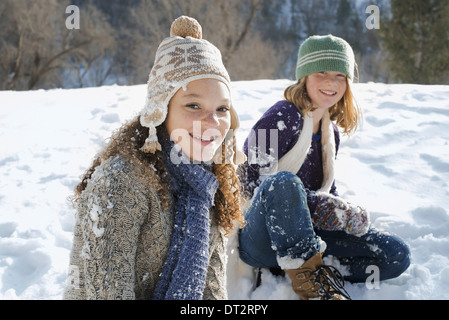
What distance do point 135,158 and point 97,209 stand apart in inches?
7.7

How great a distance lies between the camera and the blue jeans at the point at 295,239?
160cm

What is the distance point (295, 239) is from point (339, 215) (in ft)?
1.16

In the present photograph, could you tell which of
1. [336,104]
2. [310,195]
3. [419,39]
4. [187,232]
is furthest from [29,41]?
[187,232]

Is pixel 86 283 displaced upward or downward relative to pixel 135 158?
downward

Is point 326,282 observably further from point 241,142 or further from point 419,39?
point 419,39

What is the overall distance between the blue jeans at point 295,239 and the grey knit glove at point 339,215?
89mm

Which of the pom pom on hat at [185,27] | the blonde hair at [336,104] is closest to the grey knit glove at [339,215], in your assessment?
the blonde hair at [336,104]

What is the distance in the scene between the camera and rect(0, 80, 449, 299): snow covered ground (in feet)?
6.18

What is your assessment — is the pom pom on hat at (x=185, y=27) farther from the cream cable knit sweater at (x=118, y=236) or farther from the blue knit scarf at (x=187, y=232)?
the cream cable knit sweater at (x=118, y=236)

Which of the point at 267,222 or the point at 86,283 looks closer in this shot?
the point at 86,283

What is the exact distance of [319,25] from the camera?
3534 centimetres
